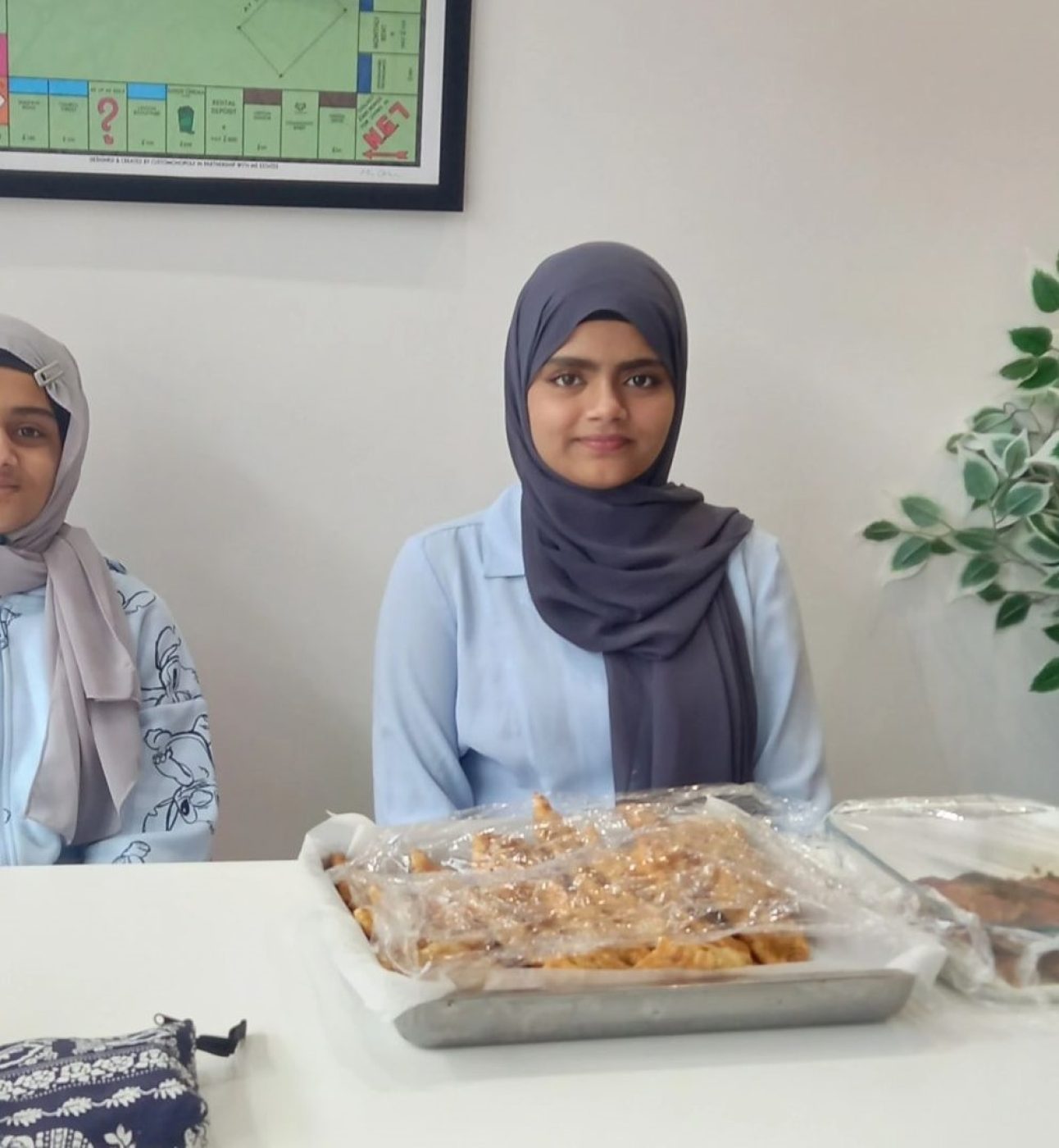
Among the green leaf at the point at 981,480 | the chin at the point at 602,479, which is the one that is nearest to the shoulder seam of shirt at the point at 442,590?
the chin at the point at 602,479

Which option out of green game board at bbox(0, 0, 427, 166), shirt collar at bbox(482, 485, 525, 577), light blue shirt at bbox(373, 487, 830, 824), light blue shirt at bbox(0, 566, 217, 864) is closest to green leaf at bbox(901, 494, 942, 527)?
light blue shirt at bbox(373, 487, 830, 824)

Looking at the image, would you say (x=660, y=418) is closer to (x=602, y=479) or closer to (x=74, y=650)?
(x=602, y=479)

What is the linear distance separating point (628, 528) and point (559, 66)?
714mm

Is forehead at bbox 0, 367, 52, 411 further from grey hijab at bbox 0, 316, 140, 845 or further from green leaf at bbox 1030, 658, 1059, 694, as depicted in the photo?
green leaf at bbox 1030, 658, 1059, 694

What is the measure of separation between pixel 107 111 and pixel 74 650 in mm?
776

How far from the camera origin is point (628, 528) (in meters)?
1.44

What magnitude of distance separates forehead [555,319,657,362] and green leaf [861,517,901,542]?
2.12 feet

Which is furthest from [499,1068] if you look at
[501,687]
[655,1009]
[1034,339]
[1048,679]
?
[1034,339]

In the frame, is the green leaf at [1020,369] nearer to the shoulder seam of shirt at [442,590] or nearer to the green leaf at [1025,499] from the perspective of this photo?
the green leaf at [1025,499]

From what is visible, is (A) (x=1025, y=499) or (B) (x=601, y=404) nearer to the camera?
(B) (x=601, y=404)

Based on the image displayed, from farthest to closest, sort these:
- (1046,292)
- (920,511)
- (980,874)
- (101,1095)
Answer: (920,511) → (1046,292) → (980,874) → (101,1095)

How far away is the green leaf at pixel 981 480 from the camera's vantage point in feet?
5.78

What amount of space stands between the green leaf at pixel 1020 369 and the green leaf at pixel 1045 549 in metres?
0.25

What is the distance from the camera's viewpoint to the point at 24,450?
142cm
